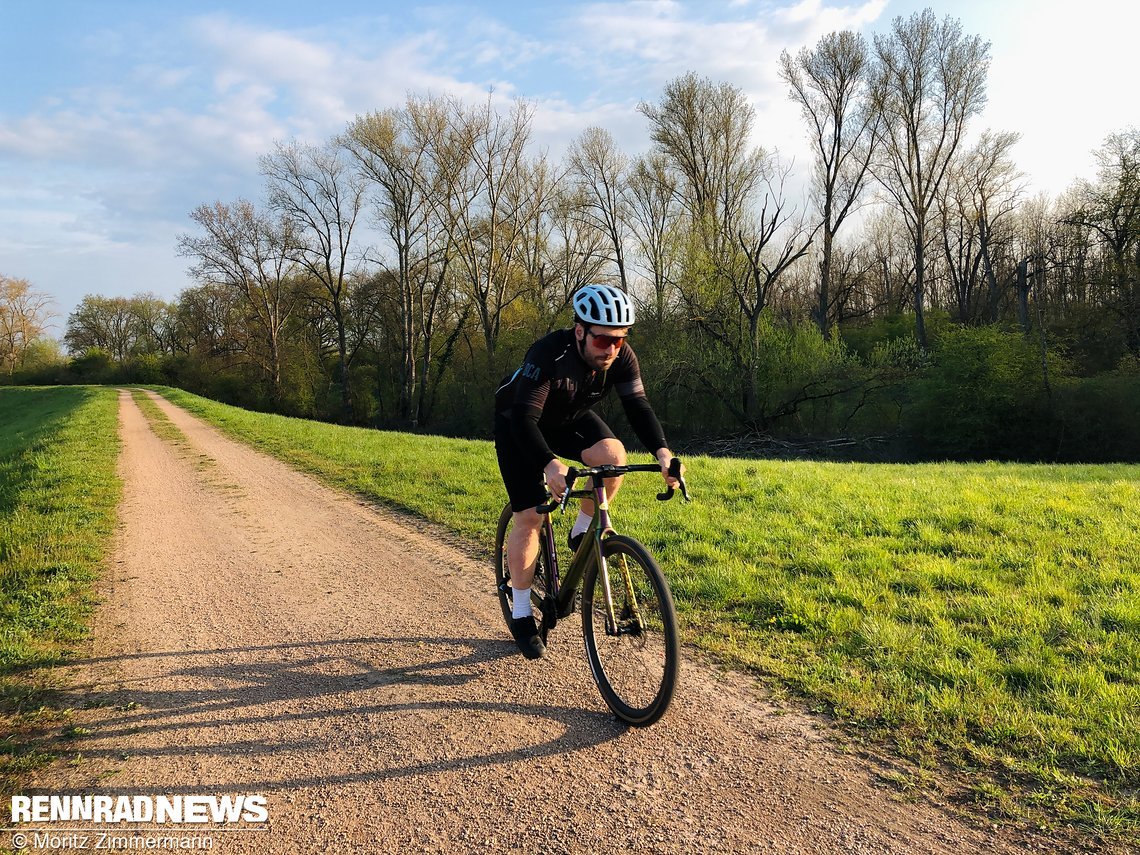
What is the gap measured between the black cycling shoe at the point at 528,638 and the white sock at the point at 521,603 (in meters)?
0.03

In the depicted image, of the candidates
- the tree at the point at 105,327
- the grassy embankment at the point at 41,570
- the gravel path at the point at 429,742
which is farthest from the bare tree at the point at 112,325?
the gravel path at the point at 429,742

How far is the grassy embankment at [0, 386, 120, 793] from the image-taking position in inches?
134

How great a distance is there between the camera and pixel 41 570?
573cm

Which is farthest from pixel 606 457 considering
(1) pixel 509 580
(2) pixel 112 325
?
(2) pixel 112 325

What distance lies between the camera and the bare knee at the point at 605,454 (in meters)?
3.78

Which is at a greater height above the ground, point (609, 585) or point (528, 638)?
point (609, 585)

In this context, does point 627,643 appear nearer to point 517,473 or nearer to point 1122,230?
point 517,473

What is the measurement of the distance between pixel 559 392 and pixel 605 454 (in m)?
0.47

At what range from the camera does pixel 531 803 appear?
2.71 m

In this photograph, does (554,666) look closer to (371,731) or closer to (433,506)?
(371,731)

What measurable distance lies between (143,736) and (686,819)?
9.01 ft

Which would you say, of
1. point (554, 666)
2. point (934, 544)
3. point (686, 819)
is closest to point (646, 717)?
point (686, 819)

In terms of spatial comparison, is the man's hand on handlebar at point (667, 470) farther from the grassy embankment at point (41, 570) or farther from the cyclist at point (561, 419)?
the grassy embankment at point (41, 570)
